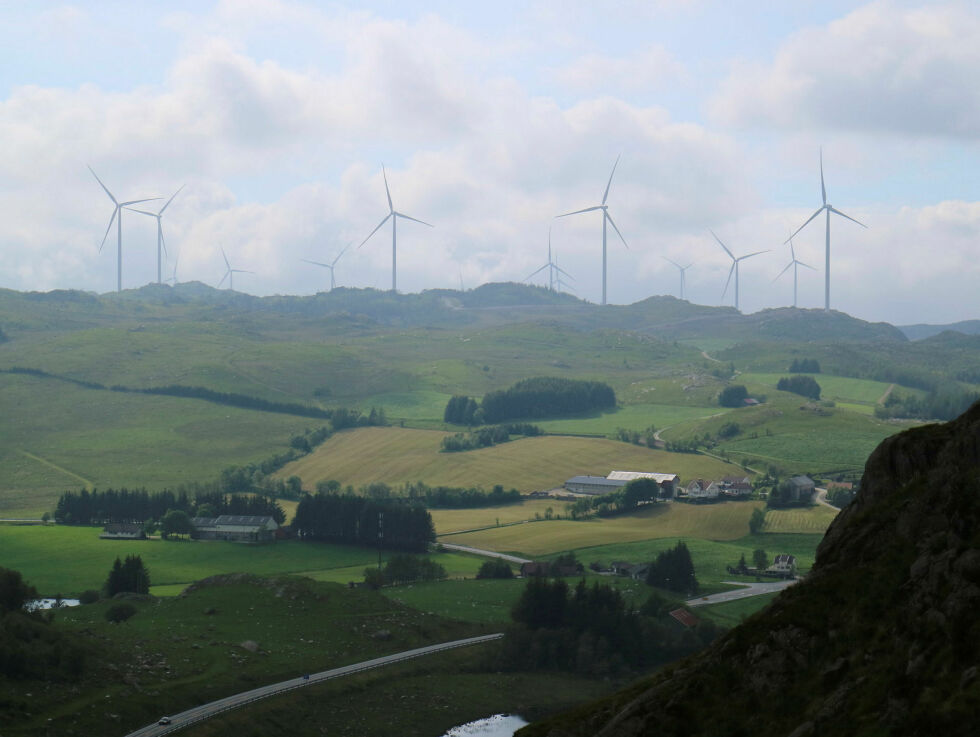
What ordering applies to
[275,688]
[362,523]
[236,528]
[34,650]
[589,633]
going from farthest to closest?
[236,528], [362,523], [589,633], [275,688], [34,650]

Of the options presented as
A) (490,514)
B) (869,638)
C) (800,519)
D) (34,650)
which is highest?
(869,638)

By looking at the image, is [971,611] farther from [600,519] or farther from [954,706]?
[600,519]

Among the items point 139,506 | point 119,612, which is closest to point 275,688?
point 119,612

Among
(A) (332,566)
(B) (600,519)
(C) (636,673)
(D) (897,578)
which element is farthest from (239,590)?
(D) (897,578)

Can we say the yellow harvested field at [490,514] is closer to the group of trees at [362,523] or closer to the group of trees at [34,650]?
the group of trees at [362,523]

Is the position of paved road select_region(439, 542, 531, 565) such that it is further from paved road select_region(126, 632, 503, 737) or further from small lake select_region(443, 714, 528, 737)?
small lake select_region(443, 714, 528, 737)

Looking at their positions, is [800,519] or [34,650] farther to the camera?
[800,519]

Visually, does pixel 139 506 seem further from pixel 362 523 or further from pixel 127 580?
pixel 127 580
